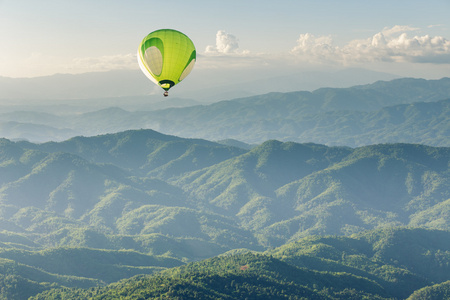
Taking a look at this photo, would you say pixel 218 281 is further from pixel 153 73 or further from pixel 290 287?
pixel 153 73

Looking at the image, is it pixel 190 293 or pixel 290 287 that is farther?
pixel 290 287

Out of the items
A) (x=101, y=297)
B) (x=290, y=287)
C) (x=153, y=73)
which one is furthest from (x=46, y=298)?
(x=153, y=73)

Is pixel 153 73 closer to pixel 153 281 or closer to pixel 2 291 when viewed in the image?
pixel 153 281

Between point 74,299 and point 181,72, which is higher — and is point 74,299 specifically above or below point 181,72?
below

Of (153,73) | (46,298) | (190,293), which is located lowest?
(46,298)

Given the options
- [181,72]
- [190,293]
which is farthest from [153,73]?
[190,293]

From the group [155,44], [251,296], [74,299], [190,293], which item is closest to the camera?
[155,44]

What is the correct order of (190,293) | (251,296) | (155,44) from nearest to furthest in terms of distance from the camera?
1. (155,44)
2. (190,293)
3. (251,296)
